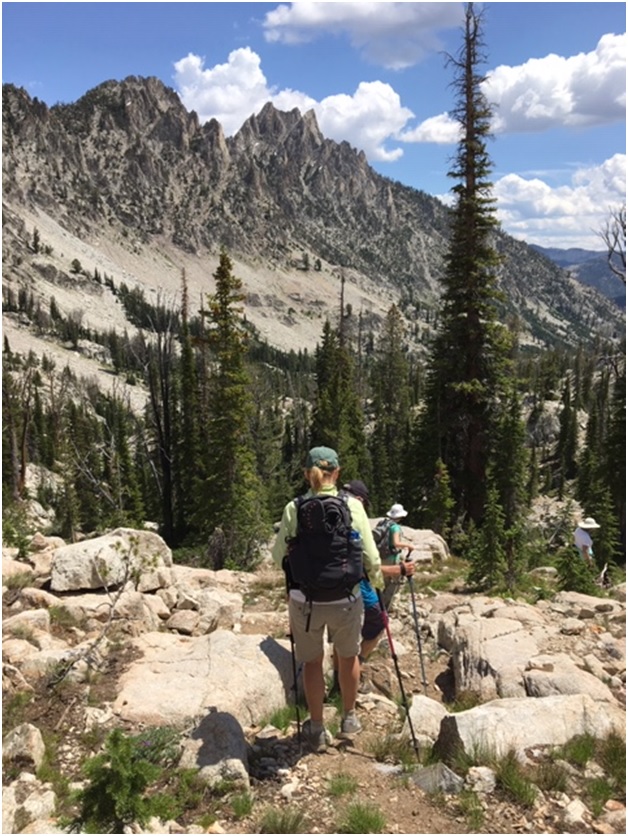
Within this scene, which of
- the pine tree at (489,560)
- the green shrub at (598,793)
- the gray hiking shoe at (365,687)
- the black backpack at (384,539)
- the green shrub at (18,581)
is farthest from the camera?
the pine tree at (489,560)

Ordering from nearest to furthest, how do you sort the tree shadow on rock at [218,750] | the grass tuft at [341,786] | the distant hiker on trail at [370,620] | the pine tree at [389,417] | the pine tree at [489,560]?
the grass tuft at [341,786], the tree shadow on rock at [218,750], the distant hiker on trail at [370,620], the pine tree at [489,560], the pine tree at [389,417]

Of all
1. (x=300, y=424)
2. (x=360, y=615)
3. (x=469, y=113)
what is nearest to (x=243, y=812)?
(x=360, y=615)

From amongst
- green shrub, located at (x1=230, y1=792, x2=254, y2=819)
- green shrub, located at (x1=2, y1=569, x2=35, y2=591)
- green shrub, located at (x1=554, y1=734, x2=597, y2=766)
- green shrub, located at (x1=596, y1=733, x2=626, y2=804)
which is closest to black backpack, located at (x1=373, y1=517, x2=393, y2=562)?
green shrub, located at (x1=554, y1=734, x2=597, y2=766)

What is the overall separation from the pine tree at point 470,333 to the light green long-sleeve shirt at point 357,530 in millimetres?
14513

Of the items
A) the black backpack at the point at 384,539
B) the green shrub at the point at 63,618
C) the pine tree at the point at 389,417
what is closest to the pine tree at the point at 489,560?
the black backpack at the point at 384,539

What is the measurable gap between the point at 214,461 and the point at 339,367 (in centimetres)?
2788

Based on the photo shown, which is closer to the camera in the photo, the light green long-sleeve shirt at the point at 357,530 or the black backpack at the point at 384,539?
the light green long-sleeve shirt at the point at 357,530

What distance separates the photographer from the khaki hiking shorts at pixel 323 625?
4.86 metres

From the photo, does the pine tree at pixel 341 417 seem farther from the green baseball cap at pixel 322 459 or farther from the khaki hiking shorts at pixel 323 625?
the green baseball cap at pixel 322 459

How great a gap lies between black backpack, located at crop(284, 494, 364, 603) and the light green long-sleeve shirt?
0.08 m

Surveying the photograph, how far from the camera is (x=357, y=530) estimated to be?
15.8 ft

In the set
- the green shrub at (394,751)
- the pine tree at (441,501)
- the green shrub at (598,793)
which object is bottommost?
the pine tree at (441,501)

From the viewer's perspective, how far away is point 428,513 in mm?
20891

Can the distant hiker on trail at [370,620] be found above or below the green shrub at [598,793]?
above
